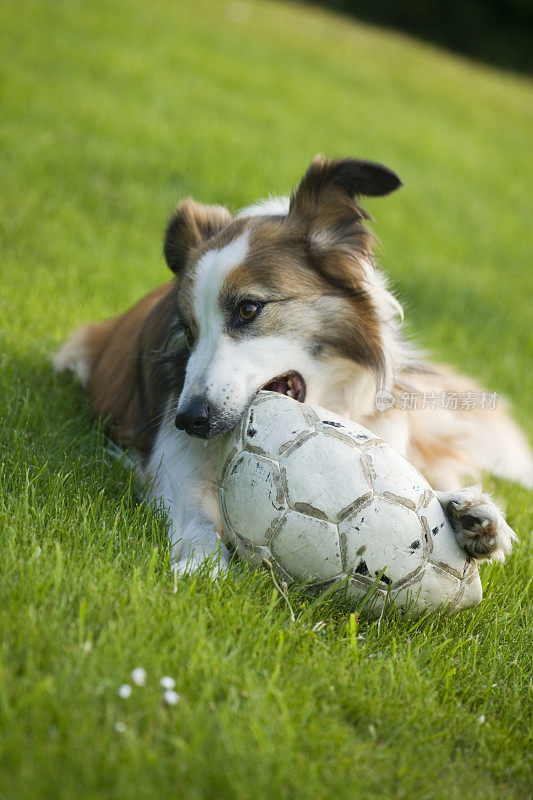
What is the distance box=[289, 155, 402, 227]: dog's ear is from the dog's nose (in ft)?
3.86

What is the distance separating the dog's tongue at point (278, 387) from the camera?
3561 mm

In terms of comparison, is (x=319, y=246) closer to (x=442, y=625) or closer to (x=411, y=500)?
(x=411, y=500)

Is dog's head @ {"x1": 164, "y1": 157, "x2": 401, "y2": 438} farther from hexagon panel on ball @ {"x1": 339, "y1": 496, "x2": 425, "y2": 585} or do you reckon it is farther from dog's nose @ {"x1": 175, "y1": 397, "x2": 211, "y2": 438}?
hexagon panel on ball @ {"x1": 339, "y1": 496, "x2": 425, "y2": 585}

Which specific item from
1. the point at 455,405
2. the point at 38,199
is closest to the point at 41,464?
the point at 455,405

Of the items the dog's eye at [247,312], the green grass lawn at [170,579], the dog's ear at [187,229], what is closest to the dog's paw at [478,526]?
the green grass lawn at [170,579]

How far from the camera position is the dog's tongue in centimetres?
356

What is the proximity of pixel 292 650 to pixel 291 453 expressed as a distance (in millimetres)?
717

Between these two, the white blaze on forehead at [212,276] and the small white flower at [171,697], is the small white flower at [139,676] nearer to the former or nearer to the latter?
the small white flower at [171,697]

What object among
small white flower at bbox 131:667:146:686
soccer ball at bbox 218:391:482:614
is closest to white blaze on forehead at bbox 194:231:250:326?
soccer ball at bbox 218:391:482:614

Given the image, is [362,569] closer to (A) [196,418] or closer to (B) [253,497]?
(B) [253,497]

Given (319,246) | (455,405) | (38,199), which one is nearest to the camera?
(319,246)

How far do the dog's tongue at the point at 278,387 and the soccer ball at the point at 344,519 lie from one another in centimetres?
52

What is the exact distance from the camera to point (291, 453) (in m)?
2.93

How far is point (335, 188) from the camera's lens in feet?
12.4
